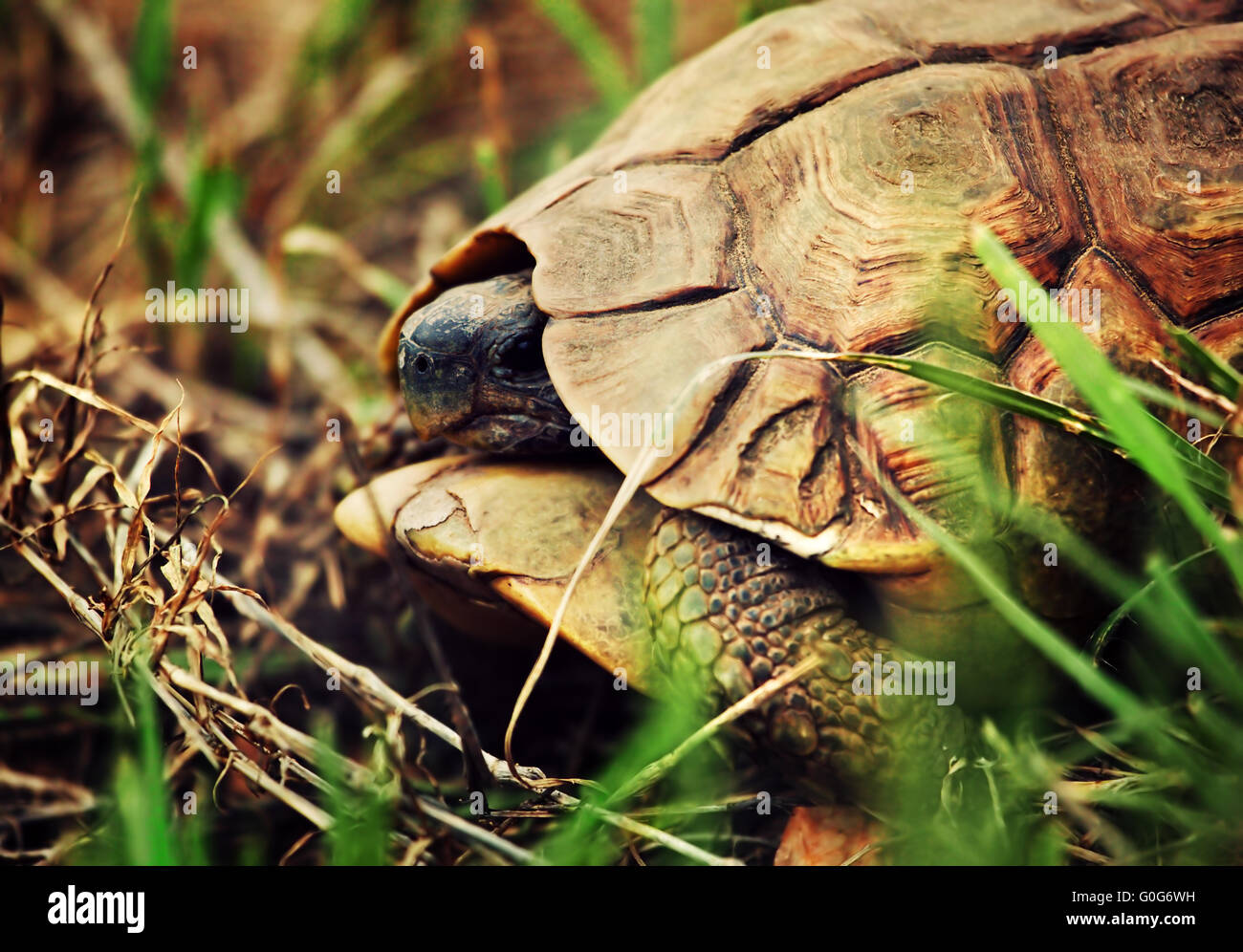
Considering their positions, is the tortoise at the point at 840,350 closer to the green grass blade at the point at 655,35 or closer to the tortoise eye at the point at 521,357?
the tortoise eye at the point at 521,357

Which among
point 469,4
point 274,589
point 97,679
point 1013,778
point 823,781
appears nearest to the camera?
point 1013,778

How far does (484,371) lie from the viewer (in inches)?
70.6

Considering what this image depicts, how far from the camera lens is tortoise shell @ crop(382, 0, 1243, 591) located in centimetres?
151

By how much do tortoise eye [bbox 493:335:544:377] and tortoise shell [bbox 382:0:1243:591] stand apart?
130mm

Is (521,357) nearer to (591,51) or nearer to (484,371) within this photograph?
(484,371)

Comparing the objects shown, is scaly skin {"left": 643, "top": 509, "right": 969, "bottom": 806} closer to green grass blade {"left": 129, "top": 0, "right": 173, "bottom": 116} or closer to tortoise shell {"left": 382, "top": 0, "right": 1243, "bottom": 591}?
tortoise shell {"left": 382, "top": 0, "right": 1243, "bottom": 591}

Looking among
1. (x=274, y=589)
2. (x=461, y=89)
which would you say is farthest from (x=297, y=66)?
(x=274, y=589)

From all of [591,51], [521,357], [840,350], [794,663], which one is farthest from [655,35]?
[794,663]

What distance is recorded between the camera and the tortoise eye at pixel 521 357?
1.78 meters

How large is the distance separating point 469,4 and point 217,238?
5.71ft

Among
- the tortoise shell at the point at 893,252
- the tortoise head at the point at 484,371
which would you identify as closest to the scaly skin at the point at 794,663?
the tortoise shell at the point at 893,252
